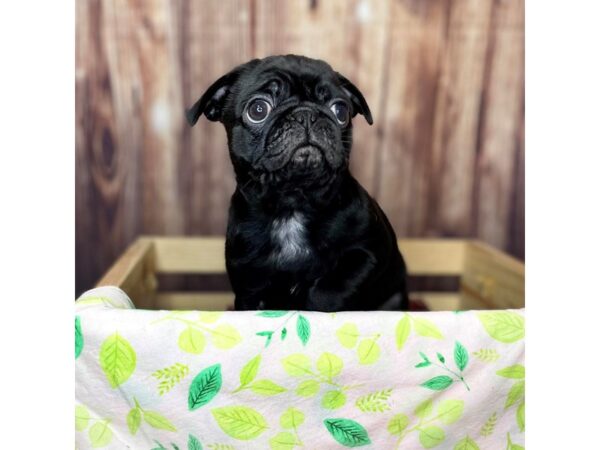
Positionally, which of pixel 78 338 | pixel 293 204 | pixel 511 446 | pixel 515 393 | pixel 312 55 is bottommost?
pixel 511 446

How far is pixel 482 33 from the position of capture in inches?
79.7

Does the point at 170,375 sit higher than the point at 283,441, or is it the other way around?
the point at 170,375

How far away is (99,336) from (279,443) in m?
0.34

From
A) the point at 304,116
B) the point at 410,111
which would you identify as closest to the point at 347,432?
the point at 304,116

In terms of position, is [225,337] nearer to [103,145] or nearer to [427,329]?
[427,329]

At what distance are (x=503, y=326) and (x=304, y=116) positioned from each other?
500 mm

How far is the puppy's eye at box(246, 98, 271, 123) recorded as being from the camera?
125 centimetres

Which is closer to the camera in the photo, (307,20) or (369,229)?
(369,229)

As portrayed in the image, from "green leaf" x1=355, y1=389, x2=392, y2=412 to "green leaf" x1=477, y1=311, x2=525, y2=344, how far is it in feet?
0.63

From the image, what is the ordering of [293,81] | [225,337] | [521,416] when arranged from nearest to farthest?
1. [225,337]
2. [521,416]
3. [293,81]

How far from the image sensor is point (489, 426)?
1.11 m
